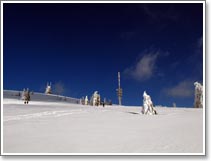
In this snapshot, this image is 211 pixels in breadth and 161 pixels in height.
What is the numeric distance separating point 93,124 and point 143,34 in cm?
436

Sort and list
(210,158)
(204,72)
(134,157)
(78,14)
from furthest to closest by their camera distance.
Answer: (78,14), (204,72), (210,158), (134,157)

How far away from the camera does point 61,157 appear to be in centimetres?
753

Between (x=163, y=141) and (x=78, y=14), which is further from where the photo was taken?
(x=78, y=14)

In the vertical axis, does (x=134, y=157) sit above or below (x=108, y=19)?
below

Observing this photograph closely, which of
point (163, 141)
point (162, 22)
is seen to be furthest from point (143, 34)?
point (163, 141)

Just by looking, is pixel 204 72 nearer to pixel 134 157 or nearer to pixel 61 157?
pixel 134 157

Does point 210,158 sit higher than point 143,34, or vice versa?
point 143,34

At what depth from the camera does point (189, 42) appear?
1060cm

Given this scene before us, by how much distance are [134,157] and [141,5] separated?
19.1 feet

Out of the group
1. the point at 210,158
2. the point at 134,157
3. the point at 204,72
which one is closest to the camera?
the point at 134,157

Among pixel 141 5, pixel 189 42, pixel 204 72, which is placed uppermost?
pixel 141 5

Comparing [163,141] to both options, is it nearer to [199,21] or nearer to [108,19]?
[199,21]

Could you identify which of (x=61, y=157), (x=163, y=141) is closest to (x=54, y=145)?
(x=61, y=157)

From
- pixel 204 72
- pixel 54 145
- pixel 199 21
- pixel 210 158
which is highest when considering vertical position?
pixel 199 21
